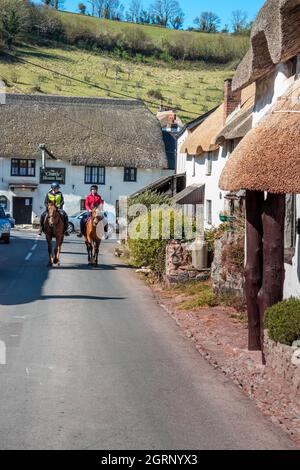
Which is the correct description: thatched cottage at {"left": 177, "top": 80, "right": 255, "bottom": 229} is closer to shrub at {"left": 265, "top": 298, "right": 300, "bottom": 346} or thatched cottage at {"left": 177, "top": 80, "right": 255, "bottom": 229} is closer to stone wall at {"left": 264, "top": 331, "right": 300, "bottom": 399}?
shrub at {"left": 265, "top": 298, "right": 300, "bottom": 346}

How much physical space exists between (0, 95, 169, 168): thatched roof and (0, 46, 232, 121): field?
693 inches

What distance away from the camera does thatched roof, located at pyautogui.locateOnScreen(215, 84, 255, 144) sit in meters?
25.9

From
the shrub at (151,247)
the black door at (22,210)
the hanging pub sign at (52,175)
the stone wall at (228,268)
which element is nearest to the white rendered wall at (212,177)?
the shrub at (151,247)

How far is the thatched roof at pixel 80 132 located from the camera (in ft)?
199

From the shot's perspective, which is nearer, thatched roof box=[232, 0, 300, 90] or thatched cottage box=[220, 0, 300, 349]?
thatched cottage box=[220, 0, 300, 349]

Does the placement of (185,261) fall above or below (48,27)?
below

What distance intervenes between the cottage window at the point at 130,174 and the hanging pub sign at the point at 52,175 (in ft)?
15.6

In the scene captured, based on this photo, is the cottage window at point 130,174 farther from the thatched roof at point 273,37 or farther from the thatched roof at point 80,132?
the thatched roof at point 273,37

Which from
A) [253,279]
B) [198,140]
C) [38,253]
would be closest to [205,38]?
[198,140]

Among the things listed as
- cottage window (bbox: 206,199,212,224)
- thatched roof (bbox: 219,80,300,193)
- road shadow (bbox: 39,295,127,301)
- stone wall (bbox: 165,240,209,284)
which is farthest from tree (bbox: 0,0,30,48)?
thatched roof (bbox: 219,80,300,193)

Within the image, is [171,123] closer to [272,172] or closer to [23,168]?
[23,168]

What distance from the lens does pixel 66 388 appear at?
916 centimetres

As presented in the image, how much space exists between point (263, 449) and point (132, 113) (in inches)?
2332
